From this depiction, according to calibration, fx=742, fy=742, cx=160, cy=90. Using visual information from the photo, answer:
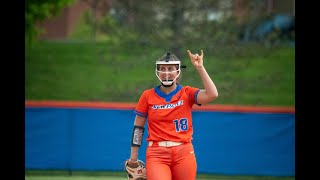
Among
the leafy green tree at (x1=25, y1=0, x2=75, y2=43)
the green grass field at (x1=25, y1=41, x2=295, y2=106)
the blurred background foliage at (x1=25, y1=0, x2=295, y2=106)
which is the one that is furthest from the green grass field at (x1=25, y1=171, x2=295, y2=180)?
the leafy green tree at (x1=25, y1=0, x2=75, y2=43)

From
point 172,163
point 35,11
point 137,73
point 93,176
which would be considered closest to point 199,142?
point 93,176

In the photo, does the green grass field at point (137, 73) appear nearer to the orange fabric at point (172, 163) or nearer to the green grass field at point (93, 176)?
the green grass field at point (93, 176)

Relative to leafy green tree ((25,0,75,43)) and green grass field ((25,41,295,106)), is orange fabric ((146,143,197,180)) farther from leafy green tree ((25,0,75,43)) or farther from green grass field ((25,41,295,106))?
leafy green tree ((25,0,75,43))

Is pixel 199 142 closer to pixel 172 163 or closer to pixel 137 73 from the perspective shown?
pixel 172 163

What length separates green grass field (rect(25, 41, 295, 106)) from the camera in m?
23.5

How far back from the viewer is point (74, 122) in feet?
44.4

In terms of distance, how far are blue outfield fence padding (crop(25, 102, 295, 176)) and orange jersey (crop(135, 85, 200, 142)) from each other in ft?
16.6

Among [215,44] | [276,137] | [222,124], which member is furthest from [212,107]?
[215,44]

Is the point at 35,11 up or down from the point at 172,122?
up

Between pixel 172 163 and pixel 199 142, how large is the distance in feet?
17.1

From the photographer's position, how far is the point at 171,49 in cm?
2309

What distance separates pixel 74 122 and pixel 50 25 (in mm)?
17035

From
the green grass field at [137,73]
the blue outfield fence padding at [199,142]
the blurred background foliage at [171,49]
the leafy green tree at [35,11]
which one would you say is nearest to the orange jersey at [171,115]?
the blue outfield fence padding at [199,142]
